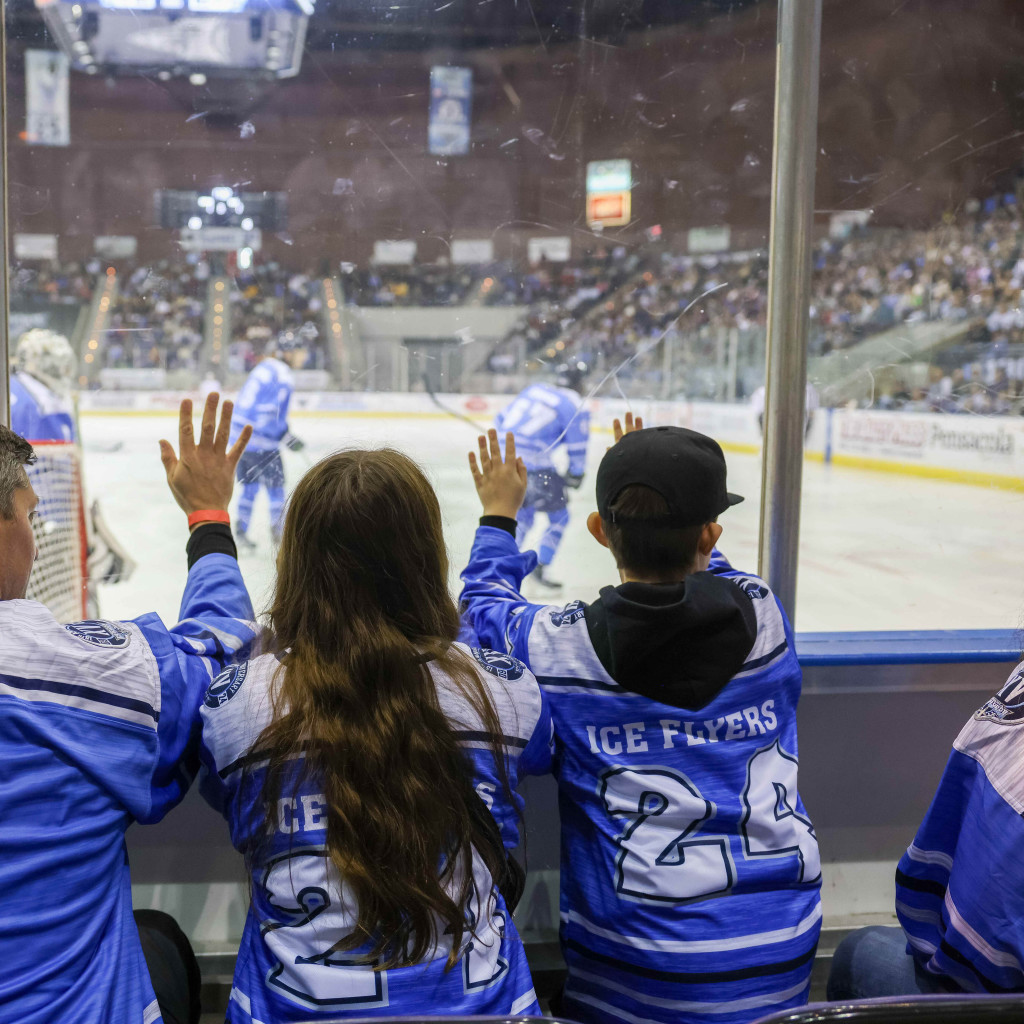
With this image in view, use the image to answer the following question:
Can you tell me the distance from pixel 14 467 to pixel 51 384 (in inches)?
63.6

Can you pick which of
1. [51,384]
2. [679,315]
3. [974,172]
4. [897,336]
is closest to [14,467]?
[51,384]

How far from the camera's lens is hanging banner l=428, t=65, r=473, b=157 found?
2.19 meters

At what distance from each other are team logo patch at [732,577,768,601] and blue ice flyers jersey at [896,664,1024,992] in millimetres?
290

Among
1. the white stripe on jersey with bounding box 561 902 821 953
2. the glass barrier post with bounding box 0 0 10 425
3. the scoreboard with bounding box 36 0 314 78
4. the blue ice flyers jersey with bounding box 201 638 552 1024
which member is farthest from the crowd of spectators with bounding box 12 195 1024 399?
the blue ice flyers jersey with bounding box 201 638 552 1024

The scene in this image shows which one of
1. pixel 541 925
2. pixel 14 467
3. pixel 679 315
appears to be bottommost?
pixel 541 925

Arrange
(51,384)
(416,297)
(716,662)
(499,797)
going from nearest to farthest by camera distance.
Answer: (499,797), (716,662), (416,297), (51,384)

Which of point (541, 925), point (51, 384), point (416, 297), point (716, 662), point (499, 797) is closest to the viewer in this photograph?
point (499, 797)

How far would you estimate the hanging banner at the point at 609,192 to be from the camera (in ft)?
7.75

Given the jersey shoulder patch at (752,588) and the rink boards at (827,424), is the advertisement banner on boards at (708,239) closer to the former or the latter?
the rink boards at (827,424)

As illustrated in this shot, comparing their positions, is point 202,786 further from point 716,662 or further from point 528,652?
point 716,662

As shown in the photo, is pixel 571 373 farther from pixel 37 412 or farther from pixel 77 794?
pixel 77 794

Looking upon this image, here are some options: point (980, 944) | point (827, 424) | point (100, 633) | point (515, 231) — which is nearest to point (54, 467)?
point (515, 231)

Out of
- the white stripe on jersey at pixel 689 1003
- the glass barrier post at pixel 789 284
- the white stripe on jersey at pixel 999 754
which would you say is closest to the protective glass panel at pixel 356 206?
the glass barrier post at pixel 789 284

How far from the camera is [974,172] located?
2.39 m
